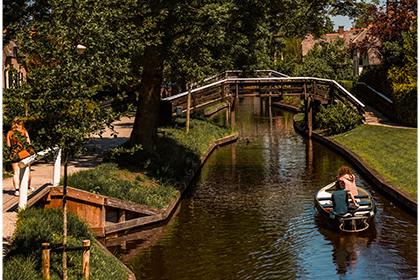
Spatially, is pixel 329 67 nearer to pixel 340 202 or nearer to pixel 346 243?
pixel 340 202

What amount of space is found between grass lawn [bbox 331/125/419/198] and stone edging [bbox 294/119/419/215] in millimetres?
290

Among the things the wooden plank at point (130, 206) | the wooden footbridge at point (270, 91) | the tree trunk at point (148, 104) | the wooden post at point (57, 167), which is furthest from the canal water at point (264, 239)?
the wooden footbridge at point (270, 91)

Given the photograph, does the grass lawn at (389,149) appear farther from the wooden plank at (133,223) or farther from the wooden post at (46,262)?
the wooden post at (46,262)

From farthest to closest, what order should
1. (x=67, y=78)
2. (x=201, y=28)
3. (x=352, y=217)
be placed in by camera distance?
1. (x=201, y=28)
2. (x=352, y=217)
3. (x=67, y=78)

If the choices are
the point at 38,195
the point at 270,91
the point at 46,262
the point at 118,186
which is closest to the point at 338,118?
the point at 270,91

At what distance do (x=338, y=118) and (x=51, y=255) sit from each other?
2846 cm

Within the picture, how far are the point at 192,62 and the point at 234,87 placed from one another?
20107 millimetres

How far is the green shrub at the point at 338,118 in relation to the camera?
37.2m

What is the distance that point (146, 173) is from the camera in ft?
71.9

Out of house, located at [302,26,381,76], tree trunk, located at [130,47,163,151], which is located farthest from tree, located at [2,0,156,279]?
house, located at [302,26,381,76]

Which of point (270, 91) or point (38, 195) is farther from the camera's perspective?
point (270, 91)

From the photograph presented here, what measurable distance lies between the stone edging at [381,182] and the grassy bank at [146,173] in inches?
306

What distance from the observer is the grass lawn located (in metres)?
23.3

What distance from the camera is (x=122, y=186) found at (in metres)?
19.0
